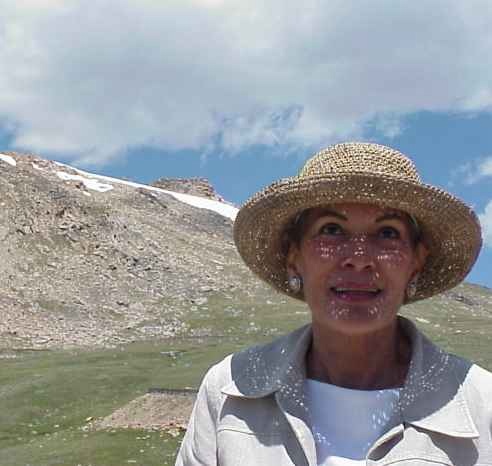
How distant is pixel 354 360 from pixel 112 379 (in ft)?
124

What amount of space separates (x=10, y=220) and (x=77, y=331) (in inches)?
929

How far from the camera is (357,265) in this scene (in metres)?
4.04

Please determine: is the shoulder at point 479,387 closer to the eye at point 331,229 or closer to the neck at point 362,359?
the neck at point 362,359

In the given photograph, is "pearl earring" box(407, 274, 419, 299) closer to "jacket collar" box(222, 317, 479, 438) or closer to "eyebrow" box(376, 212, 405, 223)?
"jacket collar" box(222, 317, 479, 438)

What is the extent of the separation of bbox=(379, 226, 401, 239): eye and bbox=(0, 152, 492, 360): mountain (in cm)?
5331

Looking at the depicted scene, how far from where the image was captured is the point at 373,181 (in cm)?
401

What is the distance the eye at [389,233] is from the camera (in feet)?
13.6

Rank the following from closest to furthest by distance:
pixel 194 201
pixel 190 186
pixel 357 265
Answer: pixel 357 265, pixel 194 201, pixel 190 186

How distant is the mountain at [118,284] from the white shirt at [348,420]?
53.5 m

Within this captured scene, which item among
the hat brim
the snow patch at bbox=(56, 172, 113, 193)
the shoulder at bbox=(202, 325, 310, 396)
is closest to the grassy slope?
the hat brim

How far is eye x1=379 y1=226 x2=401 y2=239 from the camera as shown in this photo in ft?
13.6

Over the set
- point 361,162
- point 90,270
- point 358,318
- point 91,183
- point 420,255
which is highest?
point 91,183

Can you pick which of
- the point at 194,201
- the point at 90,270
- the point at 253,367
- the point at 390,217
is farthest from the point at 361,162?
the point at 194,201

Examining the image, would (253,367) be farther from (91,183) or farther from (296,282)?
(91,183)
